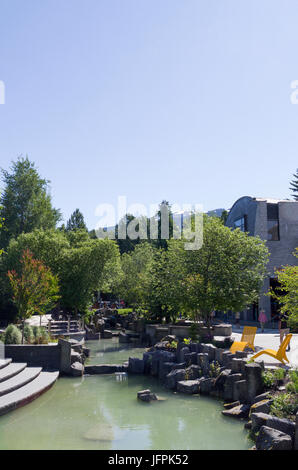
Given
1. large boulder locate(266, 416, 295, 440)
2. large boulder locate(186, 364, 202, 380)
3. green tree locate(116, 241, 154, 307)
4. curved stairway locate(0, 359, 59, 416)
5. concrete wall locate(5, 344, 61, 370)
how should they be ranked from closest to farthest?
large boulder locate(266, 416, 295, 440), curved stairway locate(0, 359, 59, 416), large boulder locate(186, 364, 202, 380), concrete wall locate(5, 344, 61, 370), green tree locate(116, 241, 154, 307)

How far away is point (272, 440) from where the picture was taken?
23.1 feet

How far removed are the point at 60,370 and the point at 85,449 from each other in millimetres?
7083

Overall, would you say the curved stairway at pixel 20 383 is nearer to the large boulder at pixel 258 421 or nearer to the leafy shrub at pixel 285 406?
the large boulder at pixel 258 421

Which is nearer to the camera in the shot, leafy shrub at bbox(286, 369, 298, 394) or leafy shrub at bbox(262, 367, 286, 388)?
leafy shrub at bbox(286, 369, 298, 394)

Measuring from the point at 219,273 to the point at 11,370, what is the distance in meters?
9.52

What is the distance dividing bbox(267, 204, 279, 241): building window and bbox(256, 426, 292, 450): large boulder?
79.0 ft

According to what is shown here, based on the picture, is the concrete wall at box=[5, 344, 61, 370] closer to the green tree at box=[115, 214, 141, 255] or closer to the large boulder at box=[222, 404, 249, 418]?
the large boulder at box=[222, 404, 249, 418]

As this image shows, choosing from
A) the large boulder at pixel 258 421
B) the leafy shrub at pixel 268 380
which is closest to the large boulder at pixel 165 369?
the leafy shrub at pixel 268 380

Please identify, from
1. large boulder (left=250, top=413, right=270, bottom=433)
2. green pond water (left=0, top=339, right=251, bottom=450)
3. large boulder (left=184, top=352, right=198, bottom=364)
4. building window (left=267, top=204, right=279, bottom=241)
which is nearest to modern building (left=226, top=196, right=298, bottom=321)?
building window (left=267, top=204, right=279, bottom=241)

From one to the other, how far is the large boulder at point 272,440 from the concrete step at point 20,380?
6707mm

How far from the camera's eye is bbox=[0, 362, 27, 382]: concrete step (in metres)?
11.5

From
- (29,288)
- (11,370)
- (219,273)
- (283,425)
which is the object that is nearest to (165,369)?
(11,370)

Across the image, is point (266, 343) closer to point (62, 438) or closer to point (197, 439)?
point (197, 439)

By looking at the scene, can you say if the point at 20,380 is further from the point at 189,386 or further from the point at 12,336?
the point at 189,386
